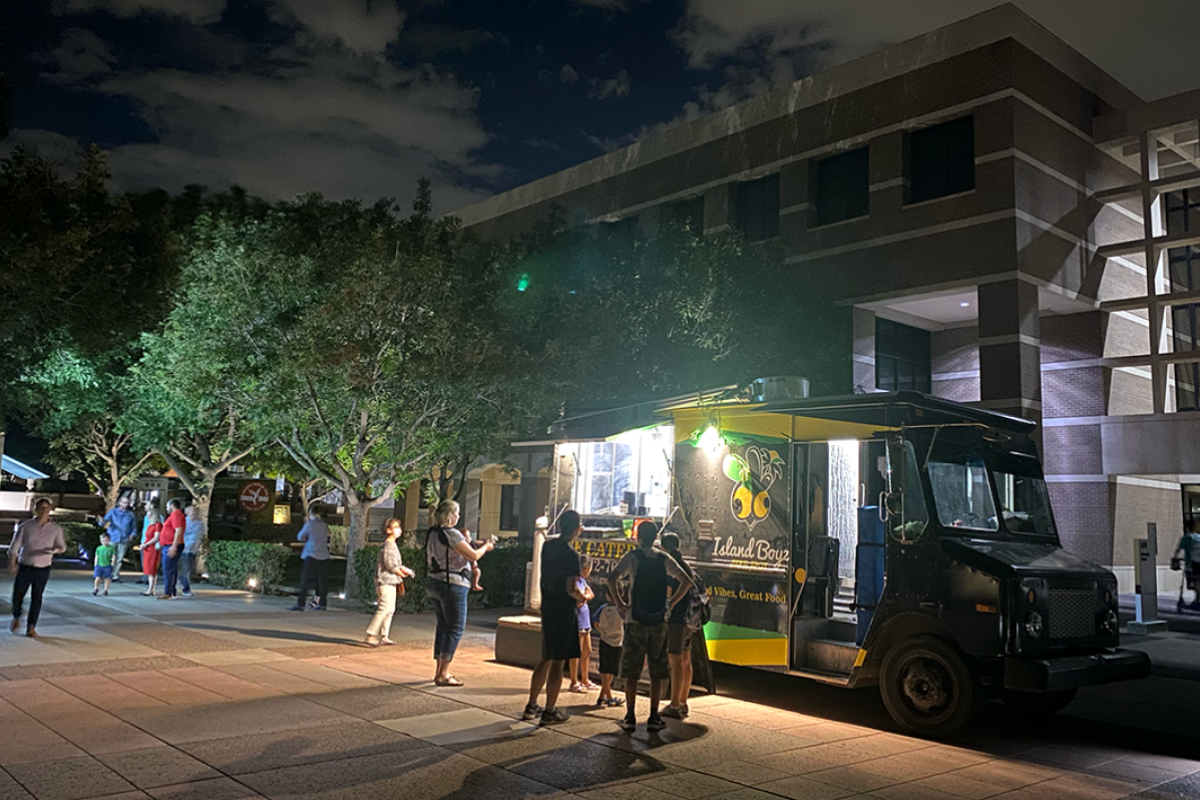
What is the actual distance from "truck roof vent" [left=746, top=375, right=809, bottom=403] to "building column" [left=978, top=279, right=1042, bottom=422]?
47.7 ft

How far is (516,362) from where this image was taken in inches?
642

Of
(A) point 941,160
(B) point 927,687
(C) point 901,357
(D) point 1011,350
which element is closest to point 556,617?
(B) point 927,687

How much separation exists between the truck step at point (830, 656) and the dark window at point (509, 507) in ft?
97.0

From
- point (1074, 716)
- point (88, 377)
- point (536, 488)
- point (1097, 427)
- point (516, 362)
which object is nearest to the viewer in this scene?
point (1074, 716)

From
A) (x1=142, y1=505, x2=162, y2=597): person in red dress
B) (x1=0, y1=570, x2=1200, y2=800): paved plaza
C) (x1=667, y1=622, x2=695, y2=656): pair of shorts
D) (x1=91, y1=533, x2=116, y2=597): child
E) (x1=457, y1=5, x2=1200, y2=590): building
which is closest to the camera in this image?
(x1=0, y1=570, x2=1200, y2=800): paved plaza

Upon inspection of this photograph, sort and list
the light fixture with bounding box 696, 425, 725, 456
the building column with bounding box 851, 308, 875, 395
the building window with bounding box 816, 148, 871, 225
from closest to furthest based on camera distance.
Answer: the light fixture with bounding box 696, 425, 725, 456 < the building column with bounding box 851, 308, 875, 395 < the building window with bounding box 816, 148, 871, 225

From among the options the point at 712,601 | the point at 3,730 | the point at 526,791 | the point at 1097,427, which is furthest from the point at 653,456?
the point at 1097,427

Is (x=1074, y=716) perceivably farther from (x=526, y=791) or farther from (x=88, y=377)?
(x=88, y=377)

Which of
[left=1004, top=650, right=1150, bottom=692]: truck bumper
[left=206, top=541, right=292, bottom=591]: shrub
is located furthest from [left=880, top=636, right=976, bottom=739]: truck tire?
[left=206, top=541, right=292, bottom=591]: shrub

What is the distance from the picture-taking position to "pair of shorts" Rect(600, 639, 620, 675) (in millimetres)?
8853

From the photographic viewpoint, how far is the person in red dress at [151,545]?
56.7 ft

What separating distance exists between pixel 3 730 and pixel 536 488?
26.8 m

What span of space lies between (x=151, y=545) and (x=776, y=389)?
1306 cm

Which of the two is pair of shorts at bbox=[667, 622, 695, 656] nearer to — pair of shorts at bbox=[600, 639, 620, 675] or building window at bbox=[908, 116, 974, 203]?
pair of shorts at bbox=[600, 639, 620, 675]
